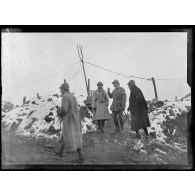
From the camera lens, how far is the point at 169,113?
5395 millimetres

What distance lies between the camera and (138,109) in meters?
5.37

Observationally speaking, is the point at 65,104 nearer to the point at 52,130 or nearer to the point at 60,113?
the point at 60,113

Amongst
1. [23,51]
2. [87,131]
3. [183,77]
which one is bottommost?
[87,131]

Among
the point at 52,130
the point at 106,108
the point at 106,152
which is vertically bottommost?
the point at 106,152

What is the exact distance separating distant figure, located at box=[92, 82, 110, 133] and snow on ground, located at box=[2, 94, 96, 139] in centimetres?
11

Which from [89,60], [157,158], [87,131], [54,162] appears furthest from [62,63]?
[157,158]

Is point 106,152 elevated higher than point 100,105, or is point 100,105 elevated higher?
point 100,105

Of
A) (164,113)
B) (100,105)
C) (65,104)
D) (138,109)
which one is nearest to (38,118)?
(65,104)

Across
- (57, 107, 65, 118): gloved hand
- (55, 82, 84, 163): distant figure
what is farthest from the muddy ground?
(57, 107, 65, 118): gloved hand

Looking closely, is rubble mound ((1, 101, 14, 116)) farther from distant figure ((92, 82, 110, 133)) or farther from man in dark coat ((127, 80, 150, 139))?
man in dark coat ((127, 80, 150, 139))

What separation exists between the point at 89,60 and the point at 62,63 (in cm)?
37

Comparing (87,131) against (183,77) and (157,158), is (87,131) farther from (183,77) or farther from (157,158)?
(183,77)

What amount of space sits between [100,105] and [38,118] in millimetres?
871

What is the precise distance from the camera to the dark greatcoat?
5.36m
